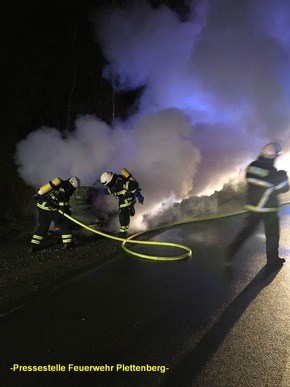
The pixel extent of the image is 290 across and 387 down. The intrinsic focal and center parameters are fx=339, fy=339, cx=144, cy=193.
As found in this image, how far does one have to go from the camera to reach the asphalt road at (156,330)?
2717mm

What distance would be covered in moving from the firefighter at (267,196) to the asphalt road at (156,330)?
0.97ft

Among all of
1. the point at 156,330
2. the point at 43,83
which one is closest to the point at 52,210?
the point at 156,330

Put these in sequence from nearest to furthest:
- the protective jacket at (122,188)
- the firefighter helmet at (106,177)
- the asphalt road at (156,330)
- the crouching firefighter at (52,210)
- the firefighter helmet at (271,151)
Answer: the asphalt road at (156,330) → the firefighter helmet at (271,151) → the crouching firefighter at (52,210) → the firefighter helmet at (106,177) → the protective jacket at (122,188)

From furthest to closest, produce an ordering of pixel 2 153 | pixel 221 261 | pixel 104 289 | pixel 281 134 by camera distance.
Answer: pixel 281 134 < pixel 2 153 < pixel 221 261 < pixel 104 289

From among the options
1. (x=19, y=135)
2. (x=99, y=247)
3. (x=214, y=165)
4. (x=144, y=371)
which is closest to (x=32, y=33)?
(x=19, y=135)

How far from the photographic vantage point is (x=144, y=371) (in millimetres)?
2758

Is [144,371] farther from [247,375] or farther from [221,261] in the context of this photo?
[221,261]

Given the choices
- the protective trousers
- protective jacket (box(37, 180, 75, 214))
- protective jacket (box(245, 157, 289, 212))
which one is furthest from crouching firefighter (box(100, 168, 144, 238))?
protective jacket (box(245, 157, 289, 212))

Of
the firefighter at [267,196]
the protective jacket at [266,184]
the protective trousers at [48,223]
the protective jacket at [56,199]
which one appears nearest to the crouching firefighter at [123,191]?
the protective jacket at [56,199]

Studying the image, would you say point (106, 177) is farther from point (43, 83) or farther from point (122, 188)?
point (43, 83)

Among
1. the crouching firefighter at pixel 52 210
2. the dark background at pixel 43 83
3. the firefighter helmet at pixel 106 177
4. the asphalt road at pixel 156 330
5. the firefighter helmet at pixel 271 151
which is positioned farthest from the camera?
the dark background at pixel 43 83

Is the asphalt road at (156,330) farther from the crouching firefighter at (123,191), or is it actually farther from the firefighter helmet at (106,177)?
the firefighter helmet at (106,177)

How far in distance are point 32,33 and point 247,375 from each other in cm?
1341

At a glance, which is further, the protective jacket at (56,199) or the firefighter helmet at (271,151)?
the protective jacket at (56,199)
